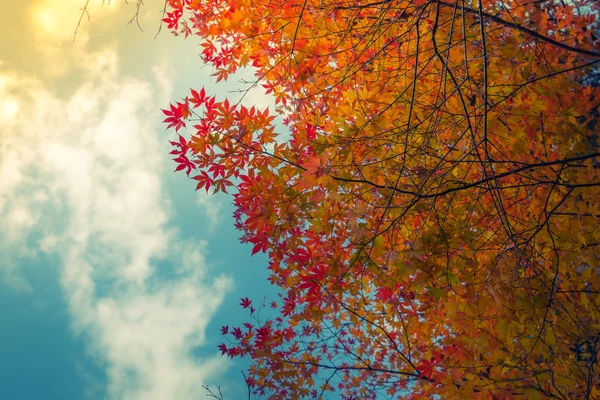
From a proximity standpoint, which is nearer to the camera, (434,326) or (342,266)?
(342,266)

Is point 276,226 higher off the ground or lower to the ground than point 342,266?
higher

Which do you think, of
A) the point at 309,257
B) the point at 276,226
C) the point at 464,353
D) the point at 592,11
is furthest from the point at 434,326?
the point at 592,11

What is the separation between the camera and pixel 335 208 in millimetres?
3074

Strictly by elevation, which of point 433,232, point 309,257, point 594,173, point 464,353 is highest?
point 594,173

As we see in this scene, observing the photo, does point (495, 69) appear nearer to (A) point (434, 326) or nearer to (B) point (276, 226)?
(B) point (276, 226)

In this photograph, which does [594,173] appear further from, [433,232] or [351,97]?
[351,97]

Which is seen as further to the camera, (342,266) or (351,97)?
(351,97)

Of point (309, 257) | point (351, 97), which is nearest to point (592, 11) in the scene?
point (351, 97)

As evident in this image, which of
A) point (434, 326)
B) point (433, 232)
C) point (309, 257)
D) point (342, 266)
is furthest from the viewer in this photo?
point (434, 326)

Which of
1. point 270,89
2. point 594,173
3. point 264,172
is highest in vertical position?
point 270,89

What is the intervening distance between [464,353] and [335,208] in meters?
1.61

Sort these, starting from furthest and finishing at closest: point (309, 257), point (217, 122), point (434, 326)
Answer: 1. point (434, 326)
2. point (217, 122)
3. point (309, 257)

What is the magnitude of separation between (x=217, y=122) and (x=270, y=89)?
1262mm

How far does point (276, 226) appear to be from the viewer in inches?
110
